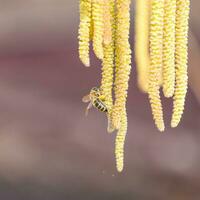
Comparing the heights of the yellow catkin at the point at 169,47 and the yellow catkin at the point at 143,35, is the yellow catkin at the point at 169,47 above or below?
below

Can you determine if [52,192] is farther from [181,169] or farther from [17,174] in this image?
[181,169]

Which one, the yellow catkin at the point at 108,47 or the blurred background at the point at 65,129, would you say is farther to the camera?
the blurred background at the point at 65,129

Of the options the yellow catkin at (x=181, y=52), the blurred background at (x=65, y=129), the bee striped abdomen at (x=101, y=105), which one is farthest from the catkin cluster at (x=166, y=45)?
the blurred background at (x=65, y=129)

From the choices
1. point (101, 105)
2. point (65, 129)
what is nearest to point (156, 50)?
point (101, 105)

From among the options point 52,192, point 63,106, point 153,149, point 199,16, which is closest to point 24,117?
point 63,106

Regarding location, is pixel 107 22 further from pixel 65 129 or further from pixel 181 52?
pixel 65 129

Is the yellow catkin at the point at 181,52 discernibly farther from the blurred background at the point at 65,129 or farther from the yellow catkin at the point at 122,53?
the blurred background at the point at 65,129
